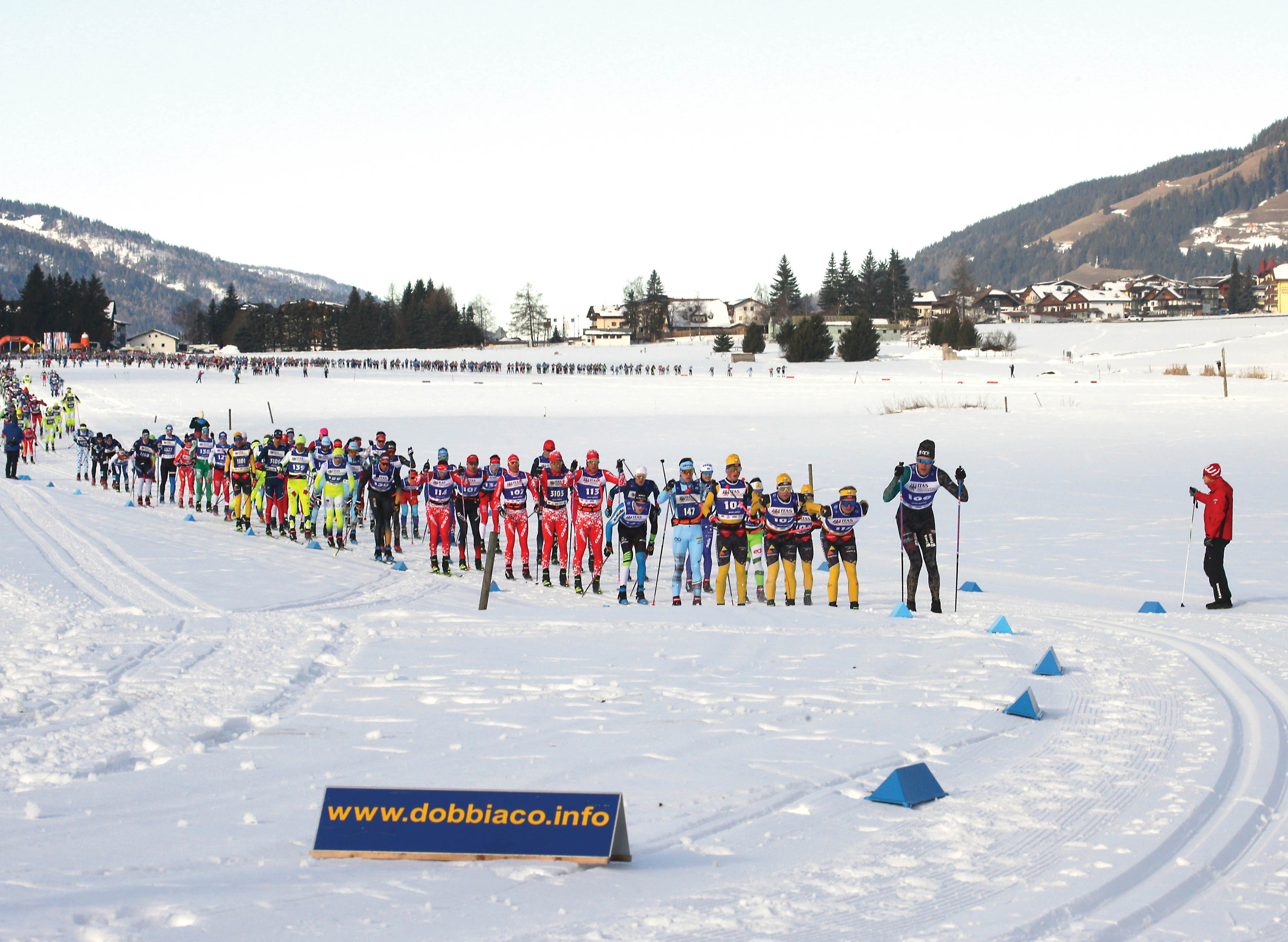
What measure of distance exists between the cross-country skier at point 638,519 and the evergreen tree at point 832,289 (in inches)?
5053

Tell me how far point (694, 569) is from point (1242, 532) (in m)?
10.1

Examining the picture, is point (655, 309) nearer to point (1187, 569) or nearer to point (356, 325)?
point (356, 325)

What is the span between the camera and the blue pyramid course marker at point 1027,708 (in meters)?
7.27

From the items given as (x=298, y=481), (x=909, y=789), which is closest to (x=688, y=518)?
(x=909, y=789)

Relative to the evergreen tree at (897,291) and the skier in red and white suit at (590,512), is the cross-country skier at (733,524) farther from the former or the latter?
the evergreen tree at (897,291)

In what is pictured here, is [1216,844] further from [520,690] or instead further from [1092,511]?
[1092,511]

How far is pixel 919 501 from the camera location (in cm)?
1303

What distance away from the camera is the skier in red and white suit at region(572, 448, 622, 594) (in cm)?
1447

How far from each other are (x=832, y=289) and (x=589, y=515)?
130 meters

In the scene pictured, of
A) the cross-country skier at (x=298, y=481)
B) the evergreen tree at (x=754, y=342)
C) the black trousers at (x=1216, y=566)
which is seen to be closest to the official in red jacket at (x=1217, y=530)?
the black trousers at (x=1216, y=566)

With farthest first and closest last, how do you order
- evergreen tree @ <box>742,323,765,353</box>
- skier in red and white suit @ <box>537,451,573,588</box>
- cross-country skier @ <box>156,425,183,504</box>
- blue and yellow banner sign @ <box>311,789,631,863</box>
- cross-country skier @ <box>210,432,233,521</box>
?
1. evergreen tree @ <box>742,323,765,353</box>
2. cross-country skier @ <box>156,425,183,504</box>
3. cross-country skier @ <box>210,432,233,521</box>
4. skier in red and white suit @ <box>537,451,573,588</box>
5. blue and yellow banner sign @ <box>311,789,631,863</box>

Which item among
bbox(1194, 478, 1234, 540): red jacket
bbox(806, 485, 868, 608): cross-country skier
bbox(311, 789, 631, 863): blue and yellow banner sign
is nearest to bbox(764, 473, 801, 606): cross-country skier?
bbox(806, 485, 868, 608): cross-country skier

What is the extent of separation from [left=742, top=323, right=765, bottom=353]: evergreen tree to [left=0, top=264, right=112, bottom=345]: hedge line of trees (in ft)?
258

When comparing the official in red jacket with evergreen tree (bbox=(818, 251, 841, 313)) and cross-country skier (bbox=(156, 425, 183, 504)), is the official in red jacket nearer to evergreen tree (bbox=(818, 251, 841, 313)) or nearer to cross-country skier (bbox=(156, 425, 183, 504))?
cross-country skier (bbox=(156, 425, 183, 504))
